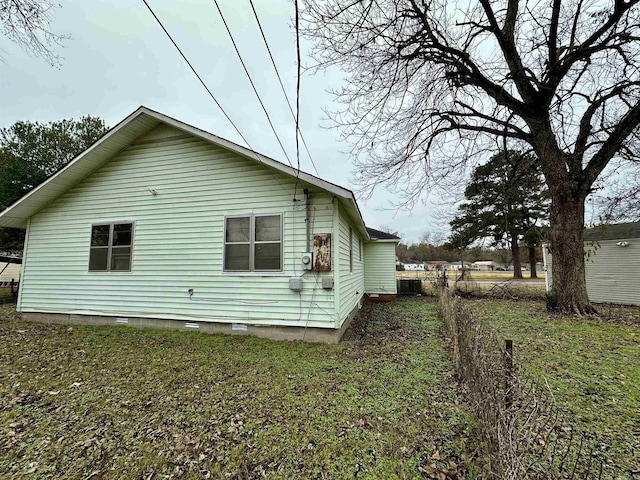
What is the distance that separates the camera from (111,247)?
733cm

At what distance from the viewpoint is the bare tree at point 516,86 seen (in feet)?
23.6

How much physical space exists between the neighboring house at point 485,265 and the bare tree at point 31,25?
60532 mm

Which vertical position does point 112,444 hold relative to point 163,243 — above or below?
below

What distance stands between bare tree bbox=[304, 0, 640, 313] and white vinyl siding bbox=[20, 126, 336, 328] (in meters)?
3.32

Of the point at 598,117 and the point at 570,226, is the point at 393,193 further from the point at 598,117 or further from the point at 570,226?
the point at 598,117

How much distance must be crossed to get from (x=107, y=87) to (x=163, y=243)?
5248 mm

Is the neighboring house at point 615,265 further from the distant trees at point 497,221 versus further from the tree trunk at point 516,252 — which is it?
the tree trunk at point 516,252

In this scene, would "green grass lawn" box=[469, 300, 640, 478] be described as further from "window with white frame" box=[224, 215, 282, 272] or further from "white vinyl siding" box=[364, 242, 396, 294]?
"white vinyl siding" box=[364, 242, 396, 294]

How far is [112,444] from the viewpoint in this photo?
2.82 m

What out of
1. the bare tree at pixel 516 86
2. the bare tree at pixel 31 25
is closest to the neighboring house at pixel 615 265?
the bare tree at pixel 516 86

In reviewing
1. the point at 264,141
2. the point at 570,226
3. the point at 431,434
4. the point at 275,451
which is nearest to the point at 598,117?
the point at 570,226

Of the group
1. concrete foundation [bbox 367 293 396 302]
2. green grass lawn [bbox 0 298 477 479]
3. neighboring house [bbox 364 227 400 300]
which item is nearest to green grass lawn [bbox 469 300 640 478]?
green grass lawn [bbox 0 298 477 479]

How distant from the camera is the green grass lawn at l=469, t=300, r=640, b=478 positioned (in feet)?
9.32

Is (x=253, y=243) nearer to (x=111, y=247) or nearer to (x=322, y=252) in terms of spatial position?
(x=322, y=252)
